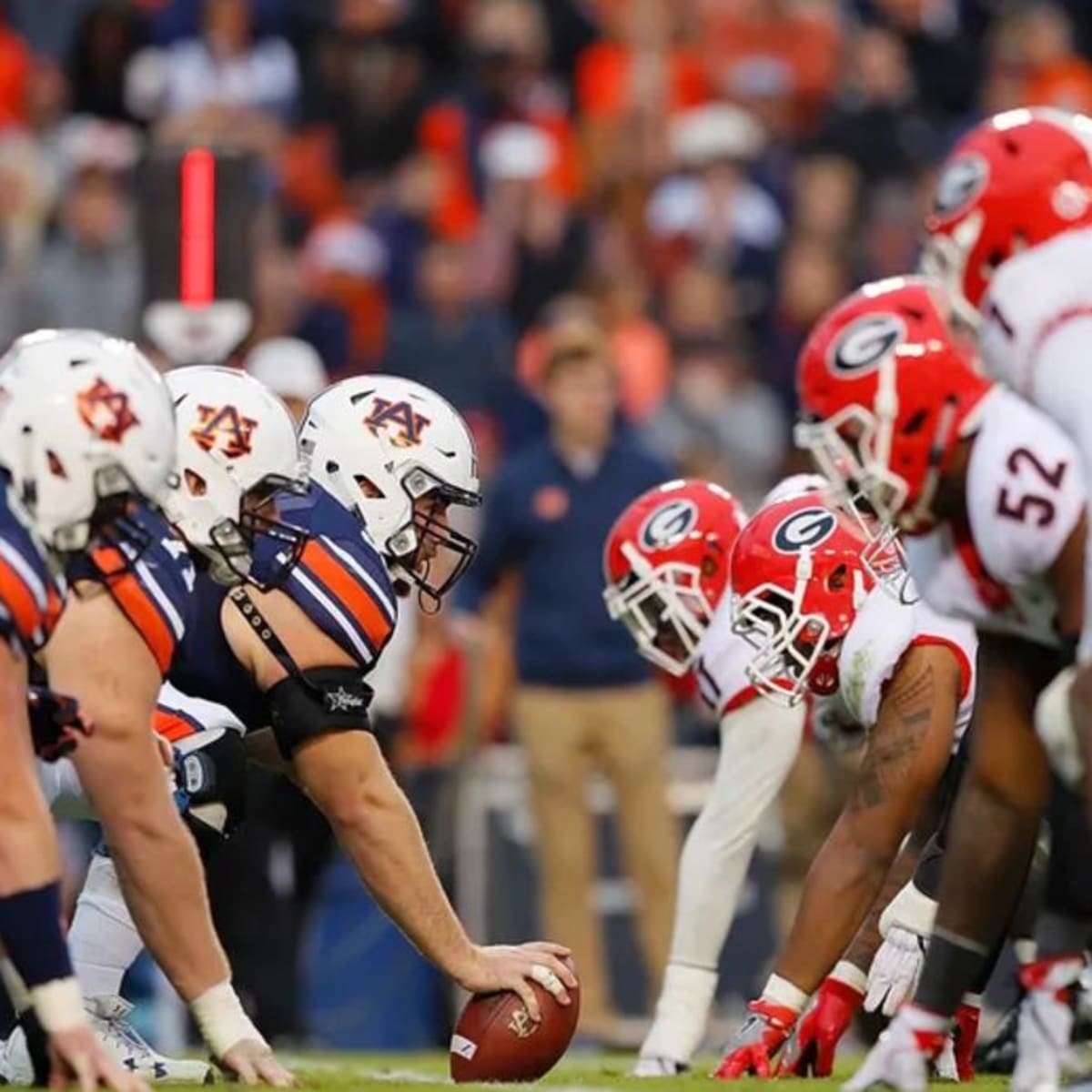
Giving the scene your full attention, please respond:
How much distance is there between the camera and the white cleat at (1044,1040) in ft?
16.0

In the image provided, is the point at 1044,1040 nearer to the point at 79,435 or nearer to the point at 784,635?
the point at 784,635

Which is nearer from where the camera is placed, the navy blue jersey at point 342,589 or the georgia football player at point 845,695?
the navy blue jersey at point 342,589

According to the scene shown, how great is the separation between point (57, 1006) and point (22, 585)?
2.21 feet

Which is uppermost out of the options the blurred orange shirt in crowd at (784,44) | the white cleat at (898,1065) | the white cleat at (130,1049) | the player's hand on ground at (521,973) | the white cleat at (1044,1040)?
the blurred orange shirt in crowd at (784,44)

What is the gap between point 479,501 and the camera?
264 inches

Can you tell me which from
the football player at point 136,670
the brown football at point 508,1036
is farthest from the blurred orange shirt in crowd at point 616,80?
the football player at point 136,670

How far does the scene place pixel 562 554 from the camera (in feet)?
35.9

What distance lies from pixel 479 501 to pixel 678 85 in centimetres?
793

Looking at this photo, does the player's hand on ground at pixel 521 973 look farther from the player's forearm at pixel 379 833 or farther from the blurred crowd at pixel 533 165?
the blurred crowd at pixel 533 165

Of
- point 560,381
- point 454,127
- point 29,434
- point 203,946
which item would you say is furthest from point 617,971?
point 29,434

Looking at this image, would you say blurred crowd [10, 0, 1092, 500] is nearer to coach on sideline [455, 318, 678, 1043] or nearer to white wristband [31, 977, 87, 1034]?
coach on sideline [455, 318, 678, 1043]

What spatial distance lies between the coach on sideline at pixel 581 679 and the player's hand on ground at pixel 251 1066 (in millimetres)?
4867

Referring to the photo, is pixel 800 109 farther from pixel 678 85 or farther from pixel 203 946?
pixel 203 946

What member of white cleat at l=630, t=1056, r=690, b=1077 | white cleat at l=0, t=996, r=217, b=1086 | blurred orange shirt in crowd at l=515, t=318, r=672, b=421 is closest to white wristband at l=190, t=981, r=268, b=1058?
white cleat at l=0, t=996, r=217, b=1086
